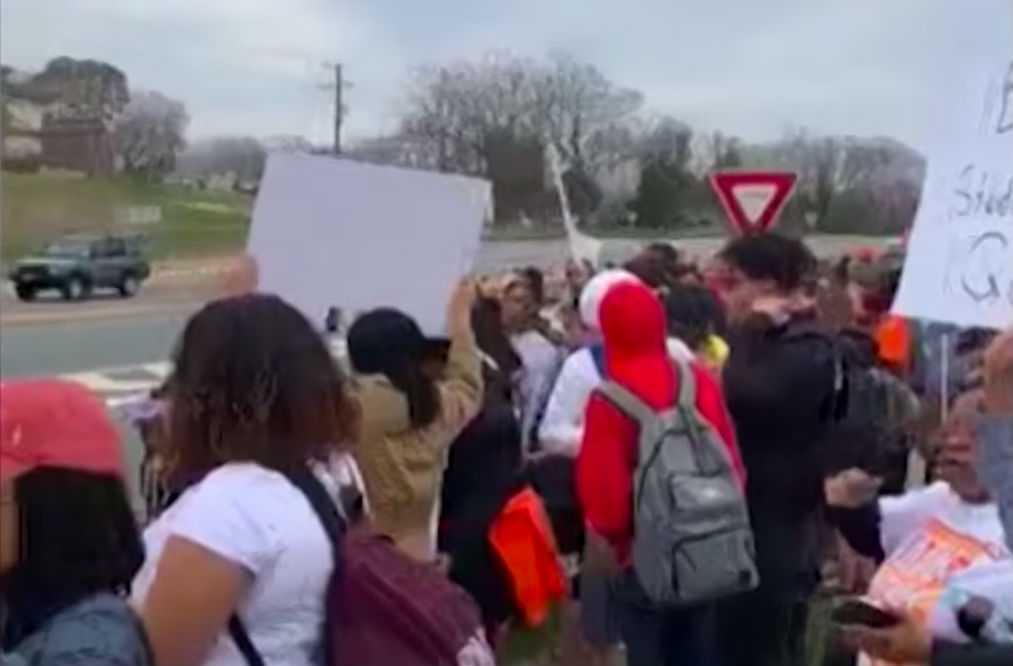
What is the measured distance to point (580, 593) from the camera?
276 inches

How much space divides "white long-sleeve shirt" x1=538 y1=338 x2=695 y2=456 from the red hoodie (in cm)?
102

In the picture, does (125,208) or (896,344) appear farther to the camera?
(125,208)

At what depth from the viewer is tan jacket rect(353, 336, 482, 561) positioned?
523cm

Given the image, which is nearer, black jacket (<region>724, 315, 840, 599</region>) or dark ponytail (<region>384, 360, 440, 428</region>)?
dark ponytail (<region>384, 360, 440, 428</region>)

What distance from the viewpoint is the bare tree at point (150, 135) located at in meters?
21.1

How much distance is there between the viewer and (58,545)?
2654 millimetres

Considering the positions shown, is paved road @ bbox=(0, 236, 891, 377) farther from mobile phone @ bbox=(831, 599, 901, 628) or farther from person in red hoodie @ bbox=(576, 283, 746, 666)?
mobile phone @ bbox=(831, 599, 901, 628)

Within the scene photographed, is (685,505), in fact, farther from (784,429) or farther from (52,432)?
(52,432)

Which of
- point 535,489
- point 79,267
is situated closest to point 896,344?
point 535,489

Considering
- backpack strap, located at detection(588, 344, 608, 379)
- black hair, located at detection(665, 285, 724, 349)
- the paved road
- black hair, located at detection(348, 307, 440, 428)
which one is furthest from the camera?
the paved road

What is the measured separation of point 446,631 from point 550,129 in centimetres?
3197

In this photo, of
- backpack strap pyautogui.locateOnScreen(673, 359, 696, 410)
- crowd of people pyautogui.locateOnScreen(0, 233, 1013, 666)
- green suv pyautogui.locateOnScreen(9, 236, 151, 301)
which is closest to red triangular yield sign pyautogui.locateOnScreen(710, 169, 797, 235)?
crowd of people pyautogui.locateOnScreen(0, 233, 1013, 666)

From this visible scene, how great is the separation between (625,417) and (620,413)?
19mm

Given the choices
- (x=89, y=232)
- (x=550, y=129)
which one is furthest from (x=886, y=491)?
(x=89, y=232)
